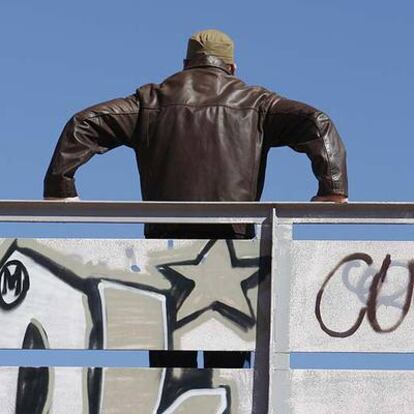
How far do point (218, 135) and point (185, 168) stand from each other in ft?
0.76

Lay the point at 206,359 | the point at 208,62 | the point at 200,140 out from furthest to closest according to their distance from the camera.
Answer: the point at 208,62 < the point at 200,140 < the point at 206,359

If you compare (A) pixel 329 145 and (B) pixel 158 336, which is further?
(A) pixel 329 145

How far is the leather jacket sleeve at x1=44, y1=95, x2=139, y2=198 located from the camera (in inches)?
313

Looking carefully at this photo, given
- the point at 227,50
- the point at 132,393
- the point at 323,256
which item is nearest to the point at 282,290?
the point at 323,256

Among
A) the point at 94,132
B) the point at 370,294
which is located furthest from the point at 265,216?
the point at 94,132

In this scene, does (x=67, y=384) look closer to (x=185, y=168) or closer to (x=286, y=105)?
(x=185, y=168)

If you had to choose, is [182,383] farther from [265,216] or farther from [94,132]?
[94,132]

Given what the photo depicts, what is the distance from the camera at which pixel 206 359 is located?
7477mm

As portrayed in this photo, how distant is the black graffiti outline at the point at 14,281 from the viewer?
24.2ft

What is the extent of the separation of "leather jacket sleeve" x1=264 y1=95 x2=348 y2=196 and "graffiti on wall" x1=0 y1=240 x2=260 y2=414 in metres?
0.73

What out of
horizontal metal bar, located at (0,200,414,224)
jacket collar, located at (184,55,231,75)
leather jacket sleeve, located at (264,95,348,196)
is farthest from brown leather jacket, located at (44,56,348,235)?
horizontal metal bar, located at (0,200,414,224)

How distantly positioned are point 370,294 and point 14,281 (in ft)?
5.23

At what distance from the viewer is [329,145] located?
26.0ft

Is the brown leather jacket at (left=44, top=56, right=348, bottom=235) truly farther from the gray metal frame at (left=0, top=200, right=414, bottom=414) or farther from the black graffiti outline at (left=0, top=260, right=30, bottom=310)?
the black graffiti outline at (left=0, top=260, right=30, bottom=310)
